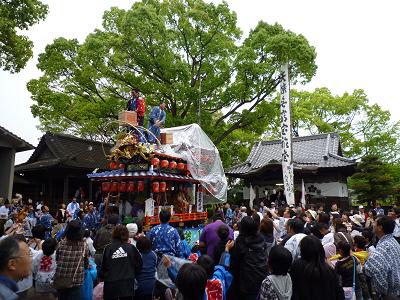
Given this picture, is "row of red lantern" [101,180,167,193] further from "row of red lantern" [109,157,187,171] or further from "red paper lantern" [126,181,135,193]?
"row of red lantern" [109,157,187,171]

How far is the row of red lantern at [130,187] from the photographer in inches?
460

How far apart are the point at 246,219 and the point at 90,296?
8.10 feet

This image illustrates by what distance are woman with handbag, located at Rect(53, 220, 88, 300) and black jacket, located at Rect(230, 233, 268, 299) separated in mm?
2089

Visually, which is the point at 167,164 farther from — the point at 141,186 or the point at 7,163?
the point at 7,163

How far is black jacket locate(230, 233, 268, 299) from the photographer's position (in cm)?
426

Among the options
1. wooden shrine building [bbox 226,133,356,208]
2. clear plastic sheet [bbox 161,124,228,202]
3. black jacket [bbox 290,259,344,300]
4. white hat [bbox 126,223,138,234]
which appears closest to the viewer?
black jacket [bbox 290,259,344,300]

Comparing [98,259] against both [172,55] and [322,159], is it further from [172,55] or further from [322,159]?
[322,159]

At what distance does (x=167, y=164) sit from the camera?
12.0 m

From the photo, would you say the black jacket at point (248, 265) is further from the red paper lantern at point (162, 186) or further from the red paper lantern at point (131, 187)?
the red paper lantern at point (131, 187)

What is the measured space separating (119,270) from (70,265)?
0.66m

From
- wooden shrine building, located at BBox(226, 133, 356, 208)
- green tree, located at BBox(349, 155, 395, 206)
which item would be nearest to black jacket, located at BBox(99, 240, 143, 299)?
wooden shrine building, located at BBox(226, 133, 356, 208)

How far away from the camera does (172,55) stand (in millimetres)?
18984

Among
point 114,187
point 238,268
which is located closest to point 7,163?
point 114,187

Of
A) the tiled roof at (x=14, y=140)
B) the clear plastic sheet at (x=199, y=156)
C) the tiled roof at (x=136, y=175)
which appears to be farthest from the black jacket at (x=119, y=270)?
the tiled roof at (x=14, y=140)
